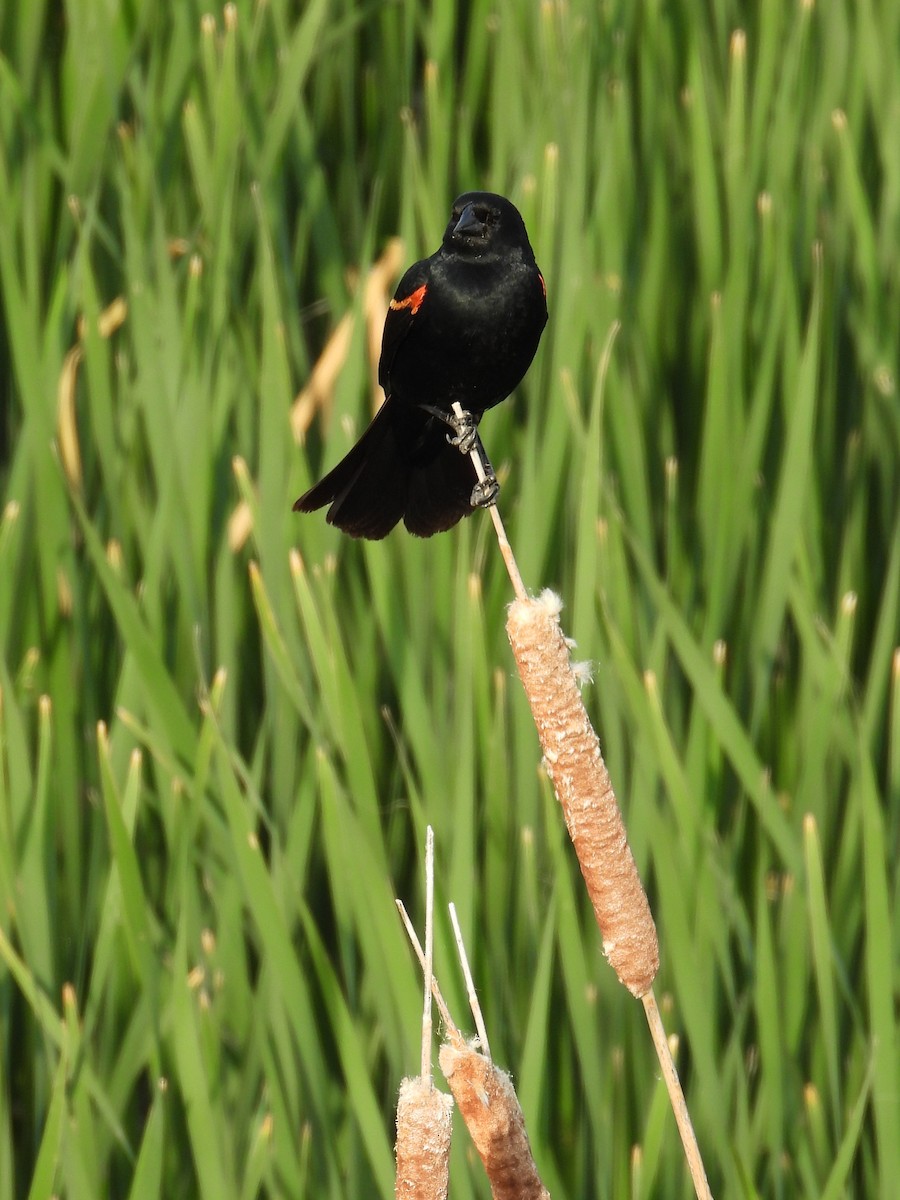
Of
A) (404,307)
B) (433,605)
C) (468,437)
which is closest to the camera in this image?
(468,437)

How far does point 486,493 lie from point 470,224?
307mm

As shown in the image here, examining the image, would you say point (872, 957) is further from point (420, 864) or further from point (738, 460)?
point (738, 460)

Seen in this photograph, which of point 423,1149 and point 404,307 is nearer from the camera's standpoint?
point 423,1149

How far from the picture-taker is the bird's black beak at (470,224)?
1.50 m

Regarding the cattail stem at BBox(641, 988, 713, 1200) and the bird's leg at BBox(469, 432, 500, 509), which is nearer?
the cattail stem at BBox(641, 988, 713, 1200)

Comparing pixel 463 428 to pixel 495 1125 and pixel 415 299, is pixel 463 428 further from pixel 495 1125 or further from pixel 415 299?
pixel 495 1125

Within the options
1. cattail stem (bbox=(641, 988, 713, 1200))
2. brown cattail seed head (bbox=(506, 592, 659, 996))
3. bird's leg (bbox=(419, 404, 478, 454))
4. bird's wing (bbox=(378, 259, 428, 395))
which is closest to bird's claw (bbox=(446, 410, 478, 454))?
bird's leg (bbox=(419, 404, 478, 454))

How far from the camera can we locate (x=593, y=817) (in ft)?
3.00

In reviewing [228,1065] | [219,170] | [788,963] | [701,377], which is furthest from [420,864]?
[219,170]

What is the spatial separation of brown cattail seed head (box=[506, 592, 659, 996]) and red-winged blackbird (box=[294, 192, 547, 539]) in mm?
443

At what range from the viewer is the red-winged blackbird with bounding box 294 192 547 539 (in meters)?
1.48

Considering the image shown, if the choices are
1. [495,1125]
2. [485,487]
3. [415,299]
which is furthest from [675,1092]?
[415,299]

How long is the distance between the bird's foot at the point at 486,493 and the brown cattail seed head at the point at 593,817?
0.38 m

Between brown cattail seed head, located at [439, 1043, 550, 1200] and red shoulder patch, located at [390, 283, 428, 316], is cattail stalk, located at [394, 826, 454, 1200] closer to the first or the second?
brown cattail seed head, located at [439, 1043, 550, 1200]
